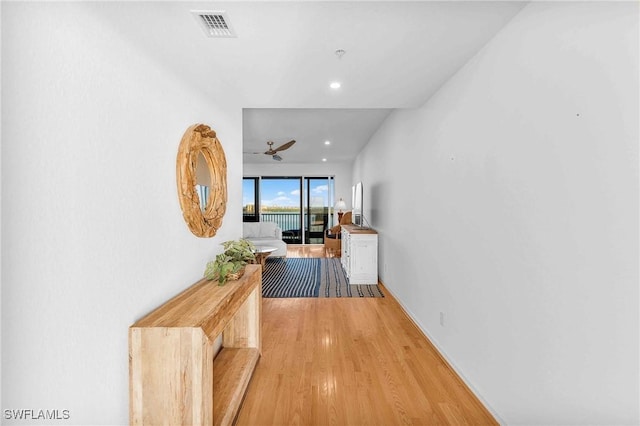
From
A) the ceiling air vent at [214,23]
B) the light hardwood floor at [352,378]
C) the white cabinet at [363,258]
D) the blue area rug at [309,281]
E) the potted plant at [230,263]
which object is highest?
the ceiling air vent at [214,23]

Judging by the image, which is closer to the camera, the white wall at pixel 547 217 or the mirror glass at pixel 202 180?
the white wall at pixel 547 217

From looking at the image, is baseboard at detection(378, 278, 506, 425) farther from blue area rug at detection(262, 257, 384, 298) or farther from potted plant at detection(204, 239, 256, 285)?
potted plant at detection(204, 239, 256, 285)

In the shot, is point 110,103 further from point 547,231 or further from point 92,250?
point 547,231

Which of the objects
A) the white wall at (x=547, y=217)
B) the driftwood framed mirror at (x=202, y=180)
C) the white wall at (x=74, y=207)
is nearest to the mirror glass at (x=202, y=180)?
the driftwood framed mirror at (x=202, y=180)

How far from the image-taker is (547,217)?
1.37 m

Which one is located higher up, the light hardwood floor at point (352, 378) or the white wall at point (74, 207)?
the white wall at point (74, 207)

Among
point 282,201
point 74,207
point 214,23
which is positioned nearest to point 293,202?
point 282,201

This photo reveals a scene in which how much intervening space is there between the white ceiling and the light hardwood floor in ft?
7.39

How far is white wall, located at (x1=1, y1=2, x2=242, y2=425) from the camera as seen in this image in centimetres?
91

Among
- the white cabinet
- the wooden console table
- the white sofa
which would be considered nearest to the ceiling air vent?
the wooden console table

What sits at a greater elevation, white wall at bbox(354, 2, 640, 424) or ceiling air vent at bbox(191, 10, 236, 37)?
ceiling air vent at bbox(191, 10, 236, 37)

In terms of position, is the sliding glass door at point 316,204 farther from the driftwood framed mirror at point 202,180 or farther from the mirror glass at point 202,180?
the mirror glass at point 202,180

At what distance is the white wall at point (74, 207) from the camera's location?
0.91 meters
